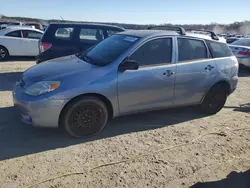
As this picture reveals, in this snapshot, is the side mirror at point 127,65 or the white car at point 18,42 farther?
the white car at point 18,42

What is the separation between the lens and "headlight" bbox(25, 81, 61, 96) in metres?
3.71

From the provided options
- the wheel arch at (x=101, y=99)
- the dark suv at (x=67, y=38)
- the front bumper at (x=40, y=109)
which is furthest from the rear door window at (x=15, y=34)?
the wheel arch at (x=101, y=99)

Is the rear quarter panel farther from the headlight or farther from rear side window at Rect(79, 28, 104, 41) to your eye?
rear side window at Rect(79, 28, 104, 41)

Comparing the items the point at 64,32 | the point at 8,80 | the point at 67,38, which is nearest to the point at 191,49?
the point at 67,38

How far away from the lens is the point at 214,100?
17.2 ft

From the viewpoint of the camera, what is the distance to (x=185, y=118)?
→ 5121 millimetres

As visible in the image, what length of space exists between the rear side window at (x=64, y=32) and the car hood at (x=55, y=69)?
3347 millimetres

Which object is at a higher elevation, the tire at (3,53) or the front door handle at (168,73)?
the front door handle at (168,73)

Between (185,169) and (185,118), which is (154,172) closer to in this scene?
(185,169)

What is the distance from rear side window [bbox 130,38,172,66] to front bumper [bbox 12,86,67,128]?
4.79 feet

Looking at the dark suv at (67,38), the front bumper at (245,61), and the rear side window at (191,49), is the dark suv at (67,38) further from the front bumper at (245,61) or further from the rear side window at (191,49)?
the front bumper at (245,61)

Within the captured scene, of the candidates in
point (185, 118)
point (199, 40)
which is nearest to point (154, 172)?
point (185, 118)

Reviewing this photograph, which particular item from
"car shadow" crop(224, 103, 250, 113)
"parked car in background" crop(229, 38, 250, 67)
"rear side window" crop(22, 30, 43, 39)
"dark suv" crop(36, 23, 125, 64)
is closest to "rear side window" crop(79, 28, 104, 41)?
"dark suv" crop(36, 23, 125, 64)

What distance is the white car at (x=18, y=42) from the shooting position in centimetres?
1105
